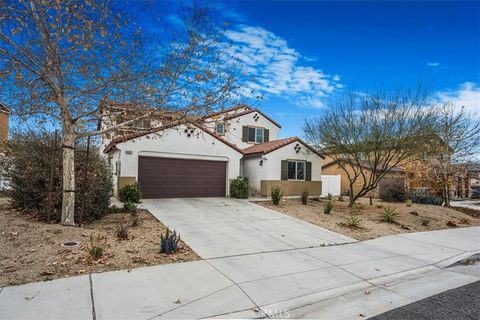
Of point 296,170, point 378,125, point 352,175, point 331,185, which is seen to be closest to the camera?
point 378,125

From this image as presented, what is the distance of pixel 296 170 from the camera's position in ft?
64.9

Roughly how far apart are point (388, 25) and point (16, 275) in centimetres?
1280

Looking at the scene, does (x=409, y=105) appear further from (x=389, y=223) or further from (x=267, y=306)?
(x=267, y=306)

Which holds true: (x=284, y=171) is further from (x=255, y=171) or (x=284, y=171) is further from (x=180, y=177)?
(x=180, y=177)

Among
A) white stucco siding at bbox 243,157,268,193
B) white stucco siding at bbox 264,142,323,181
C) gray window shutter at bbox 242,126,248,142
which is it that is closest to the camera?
white stucco siding at bbox 264,142,323,181

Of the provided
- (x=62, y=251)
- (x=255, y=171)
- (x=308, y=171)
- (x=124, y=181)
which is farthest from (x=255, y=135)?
(x=62, y=251)

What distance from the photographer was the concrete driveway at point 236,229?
7402 millimetres

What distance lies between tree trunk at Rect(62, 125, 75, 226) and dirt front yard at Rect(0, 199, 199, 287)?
44 centimetres

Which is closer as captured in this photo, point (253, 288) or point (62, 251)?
point (253, 288)

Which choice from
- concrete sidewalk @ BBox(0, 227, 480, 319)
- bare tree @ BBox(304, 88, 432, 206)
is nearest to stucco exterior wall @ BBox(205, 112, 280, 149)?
bare tree @ BBox(304, 88, 432, 206)

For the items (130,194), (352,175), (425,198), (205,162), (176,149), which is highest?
(176,149)

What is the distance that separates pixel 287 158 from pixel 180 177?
23.2 ft

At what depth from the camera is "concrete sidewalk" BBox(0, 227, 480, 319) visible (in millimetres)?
3957

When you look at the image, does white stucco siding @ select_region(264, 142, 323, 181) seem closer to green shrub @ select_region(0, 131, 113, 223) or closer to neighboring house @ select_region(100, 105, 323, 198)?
neighboring house @ select_region(100, 105, 323, 198)
